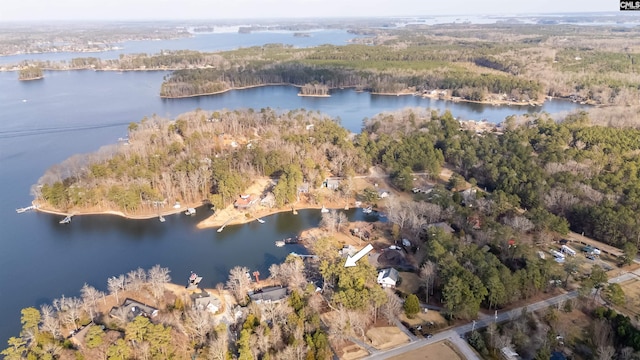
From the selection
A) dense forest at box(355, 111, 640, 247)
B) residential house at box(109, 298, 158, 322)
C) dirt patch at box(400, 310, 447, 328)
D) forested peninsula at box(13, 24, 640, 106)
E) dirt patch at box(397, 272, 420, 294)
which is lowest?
dirt patch at box(400, 310, 447, 328)

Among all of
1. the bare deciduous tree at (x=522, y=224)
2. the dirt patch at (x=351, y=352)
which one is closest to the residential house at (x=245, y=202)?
the dirt patch at (x=351, y=352)

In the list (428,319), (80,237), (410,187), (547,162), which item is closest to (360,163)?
(410,187)

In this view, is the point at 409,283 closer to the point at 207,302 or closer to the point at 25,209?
the point at 207,302

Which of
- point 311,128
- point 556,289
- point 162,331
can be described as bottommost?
point 556,289

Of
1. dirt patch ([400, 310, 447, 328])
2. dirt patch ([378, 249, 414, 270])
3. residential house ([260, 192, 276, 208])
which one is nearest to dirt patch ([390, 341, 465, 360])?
dirt patch ([400, 310, 447, 328])

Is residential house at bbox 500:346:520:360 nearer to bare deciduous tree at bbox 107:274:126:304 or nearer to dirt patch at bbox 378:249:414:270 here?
dirt patch at bbox 378:249:414:270

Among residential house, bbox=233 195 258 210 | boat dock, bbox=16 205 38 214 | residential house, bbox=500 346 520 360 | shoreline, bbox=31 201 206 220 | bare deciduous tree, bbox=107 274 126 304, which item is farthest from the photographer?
residential house, bbox=233 195 258 210

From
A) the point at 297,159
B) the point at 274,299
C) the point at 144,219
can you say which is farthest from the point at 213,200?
the point at 274,299

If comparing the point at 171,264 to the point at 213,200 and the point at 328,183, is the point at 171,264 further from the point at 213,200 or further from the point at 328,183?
the point at 328,183
